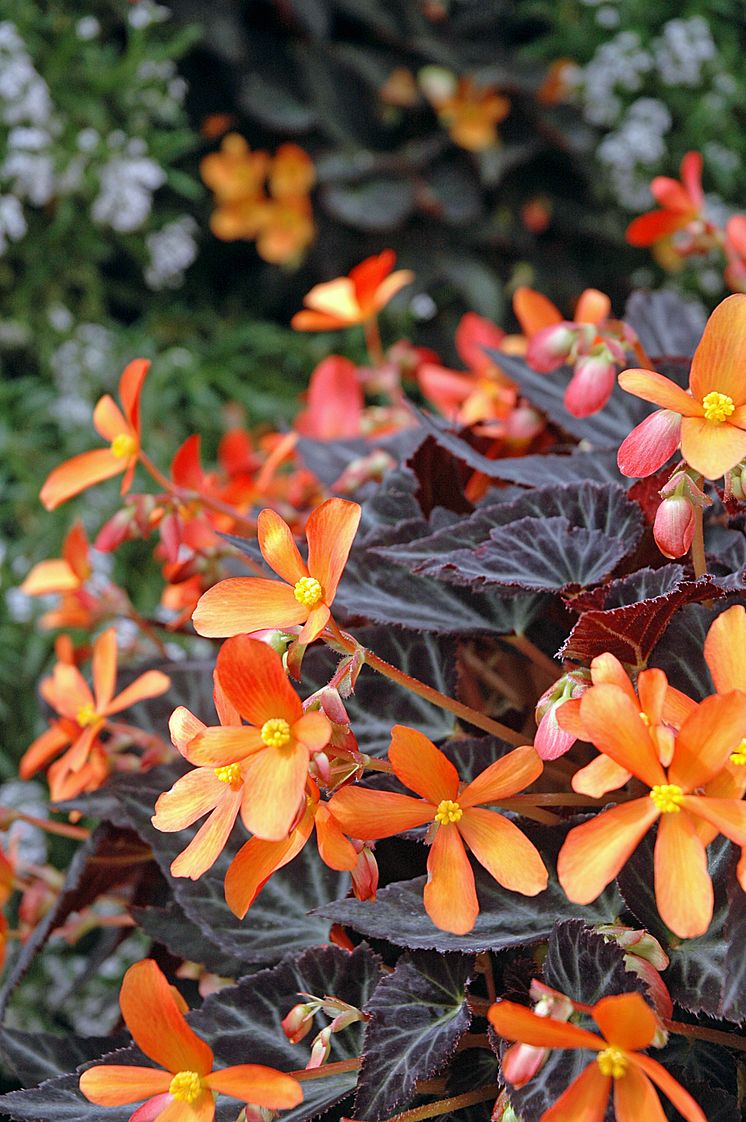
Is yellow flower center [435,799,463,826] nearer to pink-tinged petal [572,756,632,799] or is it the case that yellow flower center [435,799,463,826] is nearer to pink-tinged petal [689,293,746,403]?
pink-tinged petal [572,756,632,799]

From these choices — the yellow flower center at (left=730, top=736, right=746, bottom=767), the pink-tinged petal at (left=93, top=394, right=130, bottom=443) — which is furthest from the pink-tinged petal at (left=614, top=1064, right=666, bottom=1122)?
the pink-tinged petal at (left=93, top=394, right=130, bottom=443)

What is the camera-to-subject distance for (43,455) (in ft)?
4.27

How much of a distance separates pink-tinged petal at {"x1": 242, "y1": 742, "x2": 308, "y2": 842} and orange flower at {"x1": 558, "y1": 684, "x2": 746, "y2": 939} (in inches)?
3.4

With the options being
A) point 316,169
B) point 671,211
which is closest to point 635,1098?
point 671,211

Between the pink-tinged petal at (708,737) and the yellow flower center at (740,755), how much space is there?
0.02 metres

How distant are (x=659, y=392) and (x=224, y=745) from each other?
0.20 metres

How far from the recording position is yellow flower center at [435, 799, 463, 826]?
40cm

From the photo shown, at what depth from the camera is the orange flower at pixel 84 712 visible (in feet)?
1.92

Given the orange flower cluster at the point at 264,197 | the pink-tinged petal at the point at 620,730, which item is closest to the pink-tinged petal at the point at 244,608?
the pink-tinged petal at the point at 620,730

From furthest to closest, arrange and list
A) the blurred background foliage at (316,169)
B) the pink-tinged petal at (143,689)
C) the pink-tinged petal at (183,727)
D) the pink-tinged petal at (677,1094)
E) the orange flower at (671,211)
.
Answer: the blurred background foliage at (316,169) → the orange flower at (671,211) → the pink-tinged petal at (143,689) → the pink-tinged petal at (183,727) → the pink-tinged petal at (677,1094)

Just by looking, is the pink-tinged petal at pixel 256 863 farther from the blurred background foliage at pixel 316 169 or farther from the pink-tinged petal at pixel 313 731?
the blurred background foliage at pixel 316 169

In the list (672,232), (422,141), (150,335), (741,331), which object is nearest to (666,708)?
(741,331)

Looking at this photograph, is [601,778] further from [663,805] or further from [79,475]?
[79,475]

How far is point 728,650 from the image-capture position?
1.25ft
